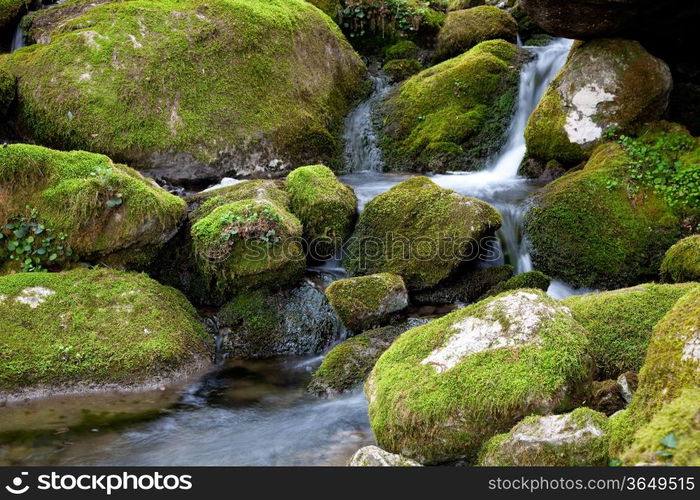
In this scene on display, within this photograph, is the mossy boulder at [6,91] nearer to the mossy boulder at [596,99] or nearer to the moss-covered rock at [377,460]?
the mossy boulder at [596,99]

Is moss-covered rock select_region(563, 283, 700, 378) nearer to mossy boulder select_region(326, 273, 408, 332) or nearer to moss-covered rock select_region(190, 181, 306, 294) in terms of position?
mossy boulder select_region(326, 273, 408, 332)

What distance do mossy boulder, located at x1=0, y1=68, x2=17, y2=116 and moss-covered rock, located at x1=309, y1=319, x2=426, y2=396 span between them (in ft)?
22.3

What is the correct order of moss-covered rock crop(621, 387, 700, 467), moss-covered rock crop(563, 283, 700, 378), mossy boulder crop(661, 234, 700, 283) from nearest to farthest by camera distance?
moss-covered rock crop(621, 387, 700, 467)
moss-covered rock crop(563, 283, 700, 378)
mossy boulder crop(661, 234, 700, 283)

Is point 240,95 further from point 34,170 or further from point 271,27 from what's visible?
point 34,170

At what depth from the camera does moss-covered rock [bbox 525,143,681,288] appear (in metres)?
6.93

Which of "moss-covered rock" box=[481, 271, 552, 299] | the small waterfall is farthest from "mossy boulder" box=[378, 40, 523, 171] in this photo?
"moss-covered rock" box=[481, 271, 552, 299]

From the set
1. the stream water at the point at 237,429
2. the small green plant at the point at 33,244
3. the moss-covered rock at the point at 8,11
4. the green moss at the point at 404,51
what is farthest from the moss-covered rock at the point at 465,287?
the moss-covered rock at the point at 8,11

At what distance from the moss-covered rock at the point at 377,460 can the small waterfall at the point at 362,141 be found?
7.73 m

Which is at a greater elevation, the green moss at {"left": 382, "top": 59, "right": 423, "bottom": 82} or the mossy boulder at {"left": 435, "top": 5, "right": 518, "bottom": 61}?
the mossy boulder at {"left": 435, "top": 5, "right": 518, "bottom": 61}

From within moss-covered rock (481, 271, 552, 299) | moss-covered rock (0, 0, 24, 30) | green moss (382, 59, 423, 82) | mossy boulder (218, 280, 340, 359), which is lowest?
mossy boulder (218, 280, 340, 359)

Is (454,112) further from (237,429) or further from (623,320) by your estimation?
(237,429)

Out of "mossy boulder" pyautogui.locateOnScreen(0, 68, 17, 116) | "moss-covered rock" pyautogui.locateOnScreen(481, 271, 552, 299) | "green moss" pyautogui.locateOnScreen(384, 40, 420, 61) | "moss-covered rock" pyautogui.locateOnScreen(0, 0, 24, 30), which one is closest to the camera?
"moss-covered rock" pyautogui.locateOnScreen(481, 271, 552, 299)

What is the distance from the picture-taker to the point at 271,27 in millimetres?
10867
